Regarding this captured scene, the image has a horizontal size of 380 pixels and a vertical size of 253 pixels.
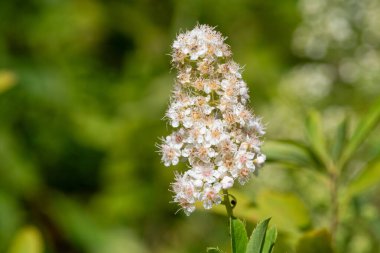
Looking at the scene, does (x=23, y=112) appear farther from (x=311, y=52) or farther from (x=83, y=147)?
(x=311, y=52)

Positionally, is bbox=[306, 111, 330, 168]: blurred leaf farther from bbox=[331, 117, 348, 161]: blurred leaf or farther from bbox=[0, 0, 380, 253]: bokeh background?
bbox=[0, 0, 380, 253]: bokeh background

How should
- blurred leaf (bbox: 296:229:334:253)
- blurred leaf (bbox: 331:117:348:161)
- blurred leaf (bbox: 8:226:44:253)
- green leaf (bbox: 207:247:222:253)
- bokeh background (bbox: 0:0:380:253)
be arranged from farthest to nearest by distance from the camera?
bokeh background (bbox: 0:0:380:253)
blurred leaf (bbox: 8:226:44:253)
blurred leaf (bbox: 331:117:348:161)
blurred leaf (bbox: 296:229:334:253)
green leaf (bbox: 207:247:222:253)

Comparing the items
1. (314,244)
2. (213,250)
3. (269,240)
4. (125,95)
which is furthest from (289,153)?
(125,95)

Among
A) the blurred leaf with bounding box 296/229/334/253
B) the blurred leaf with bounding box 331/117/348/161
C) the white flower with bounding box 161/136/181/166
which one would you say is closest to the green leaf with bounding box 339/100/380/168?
the blurred leaf with bounding box 331/117/348/161

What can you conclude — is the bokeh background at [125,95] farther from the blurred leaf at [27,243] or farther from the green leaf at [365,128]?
the blurred leaf at [27,243]

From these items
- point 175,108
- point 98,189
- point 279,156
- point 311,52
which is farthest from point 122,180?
point 175,108

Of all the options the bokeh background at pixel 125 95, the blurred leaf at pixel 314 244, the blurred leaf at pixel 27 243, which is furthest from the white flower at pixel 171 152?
the bokeh background at pixel 125 95
